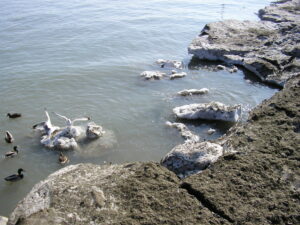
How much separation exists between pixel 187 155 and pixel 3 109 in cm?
954

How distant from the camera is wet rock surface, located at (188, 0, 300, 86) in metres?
16.4

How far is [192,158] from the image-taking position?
7113 mm

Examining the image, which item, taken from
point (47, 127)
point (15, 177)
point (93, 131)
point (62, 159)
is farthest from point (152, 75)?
point (15, 177)

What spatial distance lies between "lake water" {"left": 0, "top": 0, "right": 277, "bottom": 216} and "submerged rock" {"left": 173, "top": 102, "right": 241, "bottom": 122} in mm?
309

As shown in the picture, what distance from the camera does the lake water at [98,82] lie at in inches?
426

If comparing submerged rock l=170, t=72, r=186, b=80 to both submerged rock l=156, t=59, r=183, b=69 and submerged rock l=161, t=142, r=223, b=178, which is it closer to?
submerged rock l=156, t=59, r=183, b=69

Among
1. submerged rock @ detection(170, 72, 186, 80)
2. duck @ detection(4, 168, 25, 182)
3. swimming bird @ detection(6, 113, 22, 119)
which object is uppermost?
submerged rock @ detection(170, 72, 186, 80)

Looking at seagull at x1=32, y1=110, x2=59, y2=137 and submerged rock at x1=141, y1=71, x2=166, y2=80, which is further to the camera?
submerged rock at x1=141, y1=71, x2=166, y2=80

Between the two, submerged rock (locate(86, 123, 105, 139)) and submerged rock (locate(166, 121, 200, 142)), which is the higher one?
submerged rock (locate(86, 123, 105, 139))

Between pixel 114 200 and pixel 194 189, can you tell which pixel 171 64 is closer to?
pixel 194 189

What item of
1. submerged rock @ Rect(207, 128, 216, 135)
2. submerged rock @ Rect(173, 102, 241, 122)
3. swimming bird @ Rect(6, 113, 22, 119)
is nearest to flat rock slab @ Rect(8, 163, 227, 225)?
submerged rock @ Rect(207, 128, 216, 135)

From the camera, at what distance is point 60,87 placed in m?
15.5

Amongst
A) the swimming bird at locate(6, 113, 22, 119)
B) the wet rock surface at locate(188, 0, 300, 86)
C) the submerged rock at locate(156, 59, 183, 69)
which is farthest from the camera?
the submerged rock at locate(156, 59, 183, 69)

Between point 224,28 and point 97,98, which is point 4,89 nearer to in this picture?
point 97,98
